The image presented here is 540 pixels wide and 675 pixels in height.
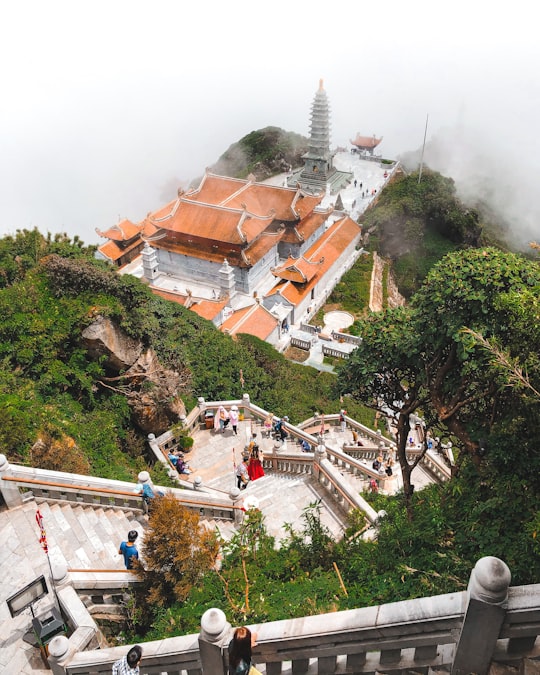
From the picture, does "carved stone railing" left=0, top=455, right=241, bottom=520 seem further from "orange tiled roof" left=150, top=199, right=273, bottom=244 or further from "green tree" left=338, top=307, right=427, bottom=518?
"orange tiled roof" left=150, top=199, right=273, bottom=244

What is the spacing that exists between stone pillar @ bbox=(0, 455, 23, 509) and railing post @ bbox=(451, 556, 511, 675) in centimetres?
982

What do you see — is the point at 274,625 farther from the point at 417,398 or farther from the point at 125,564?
the point at 417,398

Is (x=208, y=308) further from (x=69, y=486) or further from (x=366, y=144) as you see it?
(x=366, y=144)

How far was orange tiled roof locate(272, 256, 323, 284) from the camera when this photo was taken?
43.7 metres

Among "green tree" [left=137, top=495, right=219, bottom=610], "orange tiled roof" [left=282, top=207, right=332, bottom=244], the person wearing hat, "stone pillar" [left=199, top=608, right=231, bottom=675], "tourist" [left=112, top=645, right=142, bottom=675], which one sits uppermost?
"stone pillar" [left=199, top=608, right=231, bottom=675]

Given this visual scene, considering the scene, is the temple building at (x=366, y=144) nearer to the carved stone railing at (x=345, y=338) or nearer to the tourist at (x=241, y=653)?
the carved stone railing at (x=345, y=338)

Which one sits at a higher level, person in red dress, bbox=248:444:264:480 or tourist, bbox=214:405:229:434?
person in red dress, bbox=248:444:264:480

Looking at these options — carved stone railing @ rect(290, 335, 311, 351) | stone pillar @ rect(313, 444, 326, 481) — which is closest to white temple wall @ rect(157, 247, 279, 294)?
carved stone railing @ rect(290, 335, 311, 351)

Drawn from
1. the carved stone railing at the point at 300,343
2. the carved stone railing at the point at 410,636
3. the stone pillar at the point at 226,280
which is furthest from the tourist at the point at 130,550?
the stone pillar at the point at 226,280

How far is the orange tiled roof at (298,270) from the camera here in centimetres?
4366

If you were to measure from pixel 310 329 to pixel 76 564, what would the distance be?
32509mm

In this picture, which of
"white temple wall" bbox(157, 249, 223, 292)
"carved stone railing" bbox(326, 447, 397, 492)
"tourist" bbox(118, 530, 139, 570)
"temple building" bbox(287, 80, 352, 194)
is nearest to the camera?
"tourist" bbox(118, 530, 139, 570)

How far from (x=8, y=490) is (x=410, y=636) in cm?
956

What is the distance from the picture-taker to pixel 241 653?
17.4ft
